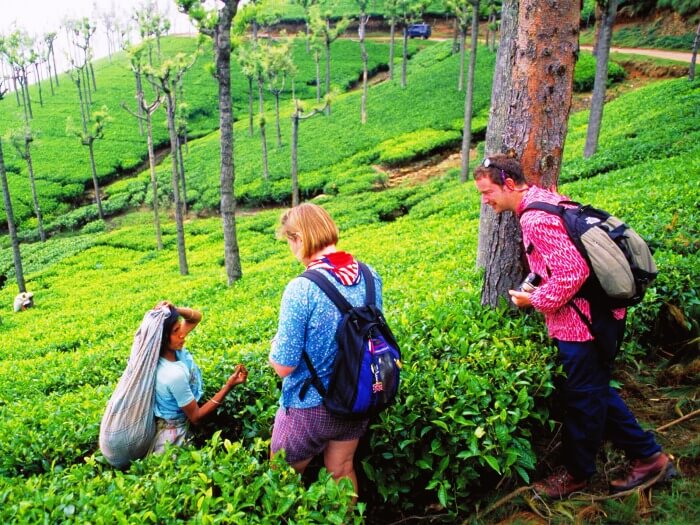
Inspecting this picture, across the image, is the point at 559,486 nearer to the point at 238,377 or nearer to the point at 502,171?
the point at 502,171

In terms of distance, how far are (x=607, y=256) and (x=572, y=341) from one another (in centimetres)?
61

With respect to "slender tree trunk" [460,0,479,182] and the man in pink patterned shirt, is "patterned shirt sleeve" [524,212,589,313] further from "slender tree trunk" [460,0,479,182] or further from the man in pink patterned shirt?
"slender tree trunk" [460,0,479,182]

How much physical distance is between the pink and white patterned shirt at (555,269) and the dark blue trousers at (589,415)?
14 cm

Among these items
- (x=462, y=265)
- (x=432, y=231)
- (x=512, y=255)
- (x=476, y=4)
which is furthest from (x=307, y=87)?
(x=512, y=255)

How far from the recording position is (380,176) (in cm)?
2895

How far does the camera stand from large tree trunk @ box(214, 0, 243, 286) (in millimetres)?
12656

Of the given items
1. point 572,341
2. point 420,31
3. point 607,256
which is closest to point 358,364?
point 572,341

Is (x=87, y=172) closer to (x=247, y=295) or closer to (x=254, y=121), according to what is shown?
(x=254, y=121)

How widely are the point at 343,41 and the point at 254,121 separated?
27.7 metres

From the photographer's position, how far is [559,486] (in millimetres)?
3580

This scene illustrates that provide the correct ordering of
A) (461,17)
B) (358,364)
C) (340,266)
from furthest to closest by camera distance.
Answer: (461,17)
(340,266)
(358,364)

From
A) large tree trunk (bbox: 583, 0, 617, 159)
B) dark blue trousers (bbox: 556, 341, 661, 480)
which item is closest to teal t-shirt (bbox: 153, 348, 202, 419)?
dark blue trousers (bbox: 556, 341, 661, 480)

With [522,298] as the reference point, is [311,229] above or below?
above

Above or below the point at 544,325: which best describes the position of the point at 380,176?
below
